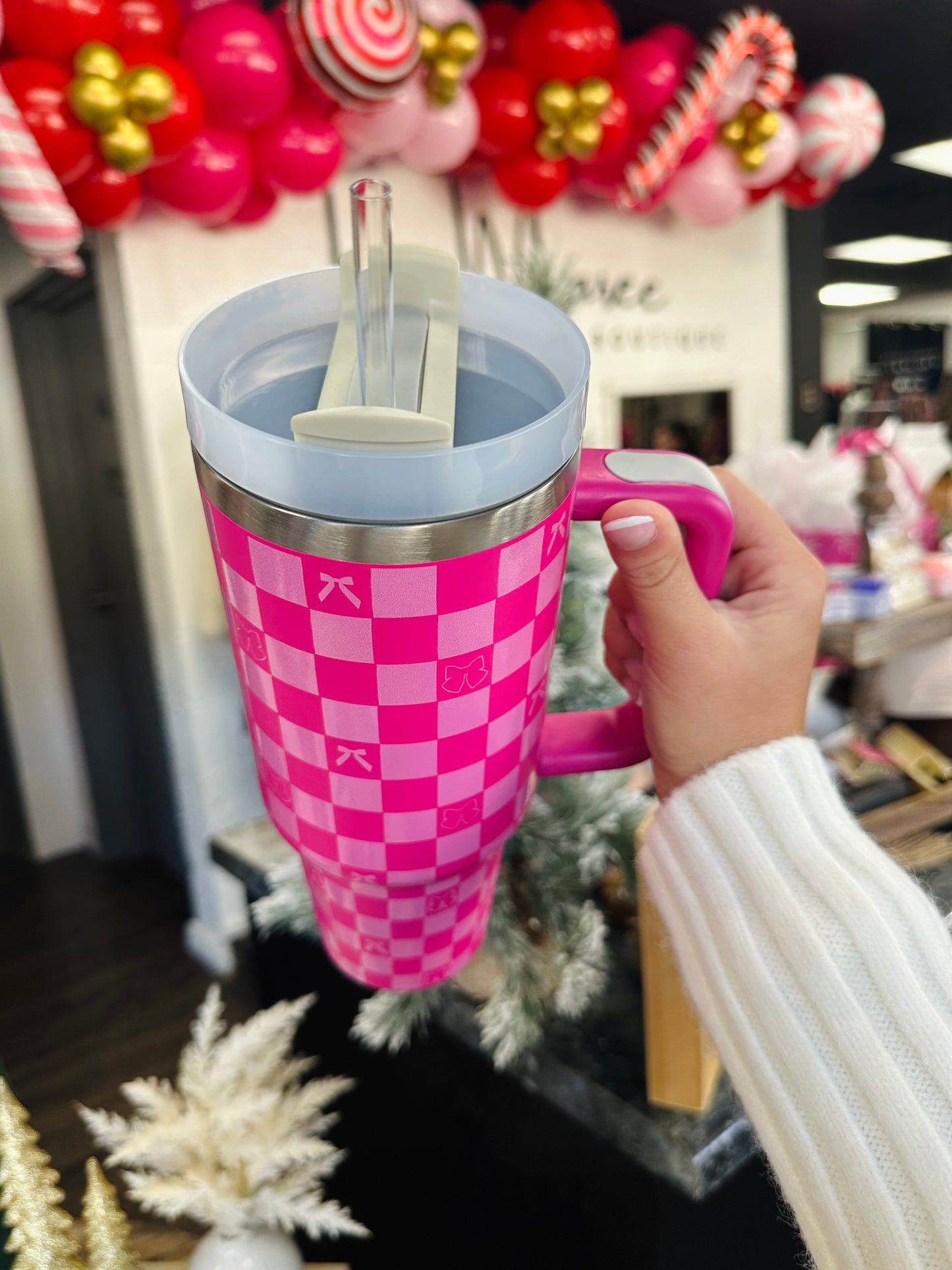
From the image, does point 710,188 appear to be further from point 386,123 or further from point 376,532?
point 376,532

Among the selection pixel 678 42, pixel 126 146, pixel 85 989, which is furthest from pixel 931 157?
pixel 85 989

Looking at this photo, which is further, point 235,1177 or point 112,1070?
point 112,1070

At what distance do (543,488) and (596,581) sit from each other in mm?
673

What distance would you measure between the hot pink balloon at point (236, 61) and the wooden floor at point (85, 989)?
2.11 metres

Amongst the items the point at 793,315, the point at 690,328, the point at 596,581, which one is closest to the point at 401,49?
the point at 596,581

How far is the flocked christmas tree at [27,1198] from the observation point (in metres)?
0.57

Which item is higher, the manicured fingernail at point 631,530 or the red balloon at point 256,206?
the red balloon at point 256,206

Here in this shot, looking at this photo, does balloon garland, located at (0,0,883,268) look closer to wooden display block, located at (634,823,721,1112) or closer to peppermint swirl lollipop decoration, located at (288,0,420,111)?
peppermint swirl lollipop decoration, located at (288,0,420,111)

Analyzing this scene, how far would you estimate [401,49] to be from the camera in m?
1.65

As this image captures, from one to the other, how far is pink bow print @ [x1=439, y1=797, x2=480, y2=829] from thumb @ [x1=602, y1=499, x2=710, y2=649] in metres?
0.13

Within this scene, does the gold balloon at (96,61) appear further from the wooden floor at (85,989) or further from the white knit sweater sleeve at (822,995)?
the wooden floor at (85,989)

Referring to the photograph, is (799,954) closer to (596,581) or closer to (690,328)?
(596,581)

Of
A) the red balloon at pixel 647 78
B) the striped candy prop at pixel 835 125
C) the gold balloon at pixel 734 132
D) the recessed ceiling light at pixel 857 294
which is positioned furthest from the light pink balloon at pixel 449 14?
the recessed ceiling light at pixel 857 294

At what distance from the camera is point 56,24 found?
1461 mm
